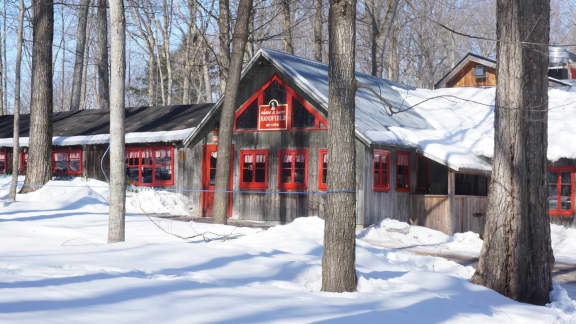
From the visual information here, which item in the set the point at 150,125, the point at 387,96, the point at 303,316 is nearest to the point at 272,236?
the point at 303,316

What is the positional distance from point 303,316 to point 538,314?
13.1 feet

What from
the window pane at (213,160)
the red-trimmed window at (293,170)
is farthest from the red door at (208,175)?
the red-trimmed window at (293,170)

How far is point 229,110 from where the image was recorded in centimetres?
1748

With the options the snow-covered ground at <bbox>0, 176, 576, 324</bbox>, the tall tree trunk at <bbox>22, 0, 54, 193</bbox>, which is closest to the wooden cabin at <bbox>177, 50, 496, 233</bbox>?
the snow-covered ground at <bbox>0, 176, 576, 324</bbox>

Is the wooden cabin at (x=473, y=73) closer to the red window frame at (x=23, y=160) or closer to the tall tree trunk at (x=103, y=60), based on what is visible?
the tall tree trunk at (x=103, y=60)

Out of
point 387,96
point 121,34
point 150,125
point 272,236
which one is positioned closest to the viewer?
point 121,34

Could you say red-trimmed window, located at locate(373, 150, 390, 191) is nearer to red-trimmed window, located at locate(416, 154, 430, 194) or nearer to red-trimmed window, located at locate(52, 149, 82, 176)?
red-trimmed window, located at locate(416, 154, 430, 194)

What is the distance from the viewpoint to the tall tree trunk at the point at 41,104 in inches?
848

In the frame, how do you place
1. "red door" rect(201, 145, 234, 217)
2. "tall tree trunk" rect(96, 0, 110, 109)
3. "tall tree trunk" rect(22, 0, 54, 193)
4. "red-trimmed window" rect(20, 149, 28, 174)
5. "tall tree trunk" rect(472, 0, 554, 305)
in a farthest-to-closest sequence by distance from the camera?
"tall tree trunk" rect(96, 0, 110, 109)
"red-trimmed window" rect(20, 149, 28, 174)
"red door" rect(201, 145, 234, 217)
"tall tree trunk" rect(22, 0, 54, 193)
"tall tree trunk" rect(472, 0, 554, 305)

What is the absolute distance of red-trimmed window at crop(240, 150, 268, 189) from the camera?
20.6m

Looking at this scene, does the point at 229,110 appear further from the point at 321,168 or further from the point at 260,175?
the point at 260,175

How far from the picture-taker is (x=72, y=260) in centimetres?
932

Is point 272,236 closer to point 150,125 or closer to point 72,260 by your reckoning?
point 72,260

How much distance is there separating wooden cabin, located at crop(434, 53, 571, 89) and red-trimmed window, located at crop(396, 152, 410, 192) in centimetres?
1173
